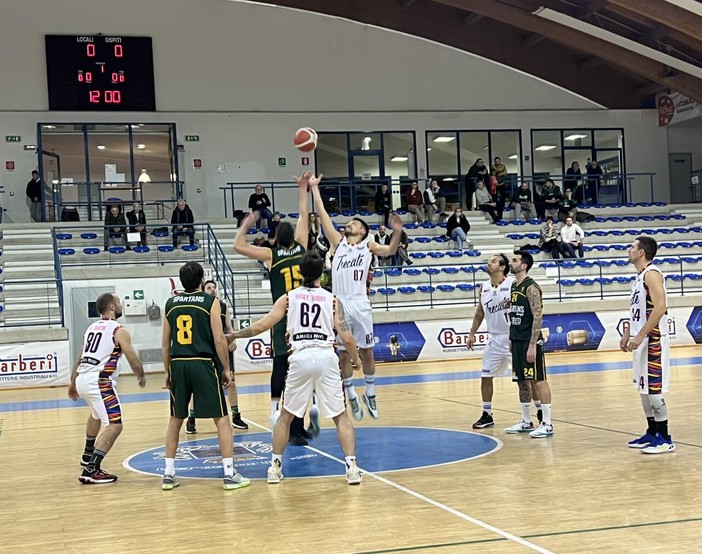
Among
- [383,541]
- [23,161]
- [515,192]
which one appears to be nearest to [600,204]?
[515,192]

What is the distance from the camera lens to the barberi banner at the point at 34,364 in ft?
65.6

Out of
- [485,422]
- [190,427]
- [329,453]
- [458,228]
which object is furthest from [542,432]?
[458,228]

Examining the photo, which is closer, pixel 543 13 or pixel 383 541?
pixel 383 541

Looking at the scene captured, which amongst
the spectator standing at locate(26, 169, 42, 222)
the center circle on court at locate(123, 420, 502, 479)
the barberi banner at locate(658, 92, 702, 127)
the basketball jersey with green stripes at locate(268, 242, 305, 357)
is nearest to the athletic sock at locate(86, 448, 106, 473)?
the center circle on court at locate(123, 420, 502, 479)

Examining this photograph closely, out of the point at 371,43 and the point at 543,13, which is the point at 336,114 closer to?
the point at 371,43

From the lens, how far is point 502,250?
27.8 metres

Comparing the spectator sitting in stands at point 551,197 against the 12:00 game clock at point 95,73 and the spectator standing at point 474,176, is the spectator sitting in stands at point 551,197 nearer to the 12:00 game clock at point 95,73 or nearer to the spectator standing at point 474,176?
the spectator standing at point 474,176

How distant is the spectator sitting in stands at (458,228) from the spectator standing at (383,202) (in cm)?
234

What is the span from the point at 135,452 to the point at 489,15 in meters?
22.8

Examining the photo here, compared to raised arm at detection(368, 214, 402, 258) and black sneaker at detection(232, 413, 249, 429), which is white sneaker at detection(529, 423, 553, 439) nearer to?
raised arm at detection(368, 214, 402, 258)

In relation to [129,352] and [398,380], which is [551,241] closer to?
[398,380]

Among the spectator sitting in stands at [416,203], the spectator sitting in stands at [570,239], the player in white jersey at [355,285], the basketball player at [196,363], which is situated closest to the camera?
the basketball player at [196,363]

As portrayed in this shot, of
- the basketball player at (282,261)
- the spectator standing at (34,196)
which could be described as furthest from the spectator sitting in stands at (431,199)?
the basketball player at (282,261)

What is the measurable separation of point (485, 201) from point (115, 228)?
1258cm
